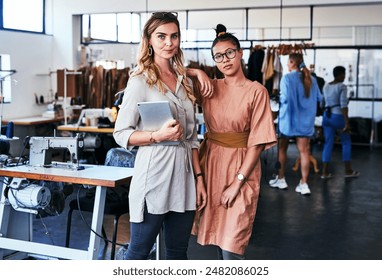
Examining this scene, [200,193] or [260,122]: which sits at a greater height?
[260,122]

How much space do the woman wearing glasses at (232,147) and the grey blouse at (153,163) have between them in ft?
0.71

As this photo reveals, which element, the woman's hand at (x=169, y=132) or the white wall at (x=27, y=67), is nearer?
the woman's hand at (x=169, y=132)

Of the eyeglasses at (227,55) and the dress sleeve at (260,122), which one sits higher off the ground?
the eyeglasses at (227,55)

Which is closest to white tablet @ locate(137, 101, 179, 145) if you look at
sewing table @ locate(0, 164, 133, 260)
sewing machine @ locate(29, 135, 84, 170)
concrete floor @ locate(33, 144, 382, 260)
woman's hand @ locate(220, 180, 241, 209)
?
woman's hand @ locate(220, 180, 241, 209)

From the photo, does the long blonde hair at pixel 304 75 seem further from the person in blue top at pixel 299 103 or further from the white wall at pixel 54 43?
the white wall at pixel 54 43

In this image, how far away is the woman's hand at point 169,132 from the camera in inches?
81.1

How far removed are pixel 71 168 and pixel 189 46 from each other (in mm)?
5626

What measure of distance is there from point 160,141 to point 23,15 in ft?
21.6

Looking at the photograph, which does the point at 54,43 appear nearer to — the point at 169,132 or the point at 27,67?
the point at 27,67

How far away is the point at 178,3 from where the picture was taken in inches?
316

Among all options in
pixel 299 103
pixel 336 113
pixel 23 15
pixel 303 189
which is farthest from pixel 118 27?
pixel 303 189

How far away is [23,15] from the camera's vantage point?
7.96 metres

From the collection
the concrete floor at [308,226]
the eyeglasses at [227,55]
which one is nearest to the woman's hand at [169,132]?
the eyeglasses at [227,55]

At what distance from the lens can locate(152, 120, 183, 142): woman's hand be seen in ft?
6.76
